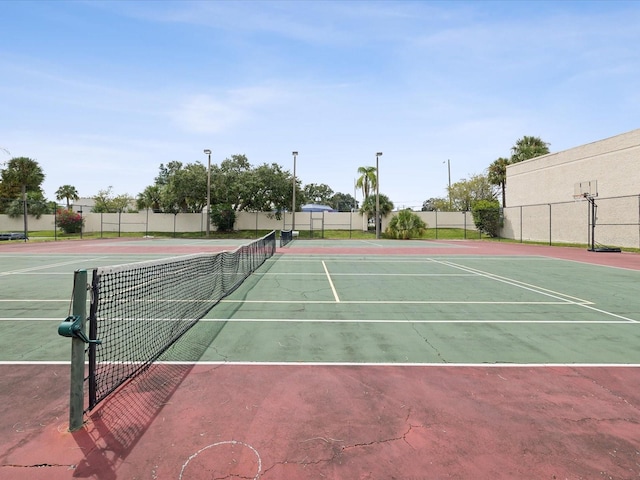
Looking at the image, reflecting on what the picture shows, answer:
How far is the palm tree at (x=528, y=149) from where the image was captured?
1809 inches

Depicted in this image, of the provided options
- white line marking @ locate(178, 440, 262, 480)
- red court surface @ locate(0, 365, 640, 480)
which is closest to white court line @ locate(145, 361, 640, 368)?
red court surface @ locate(0, 365, 640, 480)

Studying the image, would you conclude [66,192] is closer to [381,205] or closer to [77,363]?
[381,205]

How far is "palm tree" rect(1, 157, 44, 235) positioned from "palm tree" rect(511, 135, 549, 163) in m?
70.1

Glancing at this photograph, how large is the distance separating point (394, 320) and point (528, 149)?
4826cm

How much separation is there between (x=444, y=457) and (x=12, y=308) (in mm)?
9736

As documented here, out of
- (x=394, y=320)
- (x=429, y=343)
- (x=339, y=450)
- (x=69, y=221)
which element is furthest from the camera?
(x=69, y=221)

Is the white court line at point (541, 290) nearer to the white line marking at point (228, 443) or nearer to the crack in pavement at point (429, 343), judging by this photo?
the crack in pavement at point (429, 343)

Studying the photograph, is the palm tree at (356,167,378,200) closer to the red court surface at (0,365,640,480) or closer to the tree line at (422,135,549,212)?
the tree line at (422,135,549,212)

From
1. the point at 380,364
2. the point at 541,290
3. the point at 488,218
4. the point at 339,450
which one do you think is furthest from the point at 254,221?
the point at 339,450

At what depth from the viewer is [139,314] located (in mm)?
7645

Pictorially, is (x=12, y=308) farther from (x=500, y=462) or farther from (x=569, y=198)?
(x=569, y=198)

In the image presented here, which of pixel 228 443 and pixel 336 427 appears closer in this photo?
pixel 228 443

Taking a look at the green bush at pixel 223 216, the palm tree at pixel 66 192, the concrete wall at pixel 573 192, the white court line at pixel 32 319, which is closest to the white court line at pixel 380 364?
the white court line at pixel 32 319

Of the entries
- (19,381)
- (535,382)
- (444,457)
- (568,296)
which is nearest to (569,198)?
(568,296)
